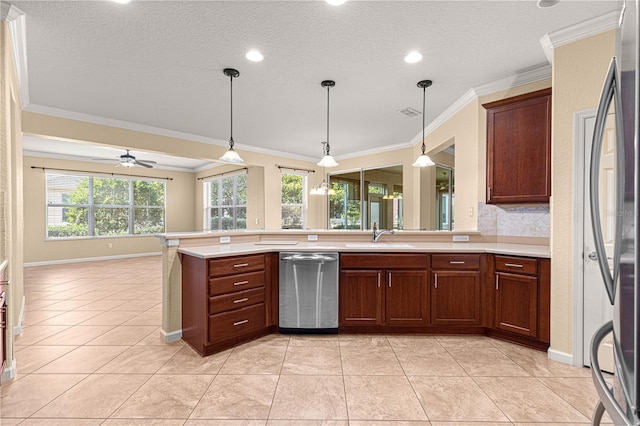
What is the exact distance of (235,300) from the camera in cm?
276

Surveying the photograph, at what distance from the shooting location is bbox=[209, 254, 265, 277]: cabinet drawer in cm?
262

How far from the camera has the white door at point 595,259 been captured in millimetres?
2174

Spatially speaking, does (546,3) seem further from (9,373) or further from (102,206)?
(102,206)

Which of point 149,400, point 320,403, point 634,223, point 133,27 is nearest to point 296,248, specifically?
point 320,403

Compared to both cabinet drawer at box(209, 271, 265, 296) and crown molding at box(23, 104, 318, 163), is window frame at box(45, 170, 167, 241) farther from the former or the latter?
cabinet drawer at box(209, 271, 265, 296)

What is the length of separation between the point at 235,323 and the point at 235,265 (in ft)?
1.76

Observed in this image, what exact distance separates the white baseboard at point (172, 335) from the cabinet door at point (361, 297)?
162 centimetres

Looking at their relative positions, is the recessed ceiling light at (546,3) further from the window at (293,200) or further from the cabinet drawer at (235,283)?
the window at (293,200)

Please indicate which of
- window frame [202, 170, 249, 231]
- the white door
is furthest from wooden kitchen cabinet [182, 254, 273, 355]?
window frame [202, 170, 249, 231]

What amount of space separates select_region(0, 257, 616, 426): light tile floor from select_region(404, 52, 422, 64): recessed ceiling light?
2703mm

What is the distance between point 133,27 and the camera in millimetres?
2336

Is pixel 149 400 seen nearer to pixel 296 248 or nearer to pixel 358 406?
pixel 358 406

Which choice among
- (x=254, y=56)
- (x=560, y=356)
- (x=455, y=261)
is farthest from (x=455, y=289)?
A: (x=254, y=56)

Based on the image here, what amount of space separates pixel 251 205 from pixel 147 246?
3.84 metres
